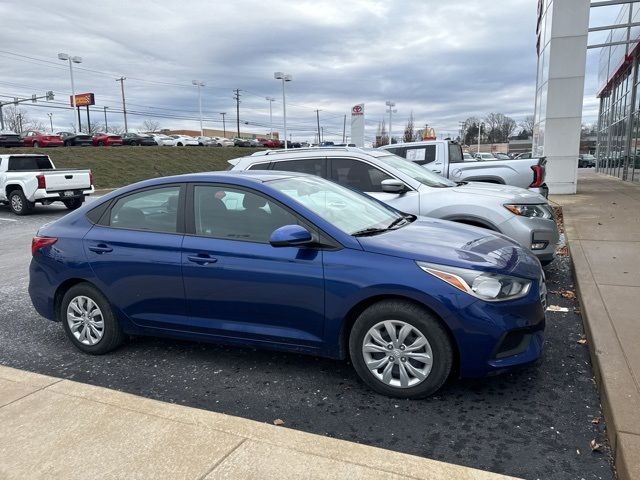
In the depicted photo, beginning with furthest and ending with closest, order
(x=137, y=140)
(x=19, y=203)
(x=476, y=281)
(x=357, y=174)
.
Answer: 1. (x=137, y=140)
2. (x=19, y=203)
3. (x=357, y=174)
4. (x=476, y=281)

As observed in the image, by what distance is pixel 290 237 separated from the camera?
11.7ft

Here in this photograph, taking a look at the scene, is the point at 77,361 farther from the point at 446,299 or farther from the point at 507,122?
the point at 507,122

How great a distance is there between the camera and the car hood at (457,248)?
3471mm

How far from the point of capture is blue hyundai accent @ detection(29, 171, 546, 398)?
3.39 meters

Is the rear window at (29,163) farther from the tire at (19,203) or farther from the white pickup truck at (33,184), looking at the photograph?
the tire at (19,203)

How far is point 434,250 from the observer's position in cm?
356

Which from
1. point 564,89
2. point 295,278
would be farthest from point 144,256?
point 564,89

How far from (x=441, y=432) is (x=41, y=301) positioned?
3.70 m

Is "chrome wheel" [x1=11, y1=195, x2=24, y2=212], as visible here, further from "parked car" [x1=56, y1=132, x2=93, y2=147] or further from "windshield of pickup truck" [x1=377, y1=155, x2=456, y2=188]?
"parked car" [x1=56, y1=132, x2=93, y2=147]

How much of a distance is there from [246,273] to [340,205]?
1.05 metres

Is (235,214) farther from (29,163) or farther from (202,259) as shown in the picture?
(29,163)

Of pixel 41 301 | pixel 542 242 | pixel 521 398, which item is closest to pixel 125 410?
pixel 41 301

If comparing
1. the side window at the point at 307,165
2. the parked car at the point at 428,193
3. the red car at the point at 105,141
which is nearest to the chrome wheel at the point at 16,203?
the parked car at the point at 428,193

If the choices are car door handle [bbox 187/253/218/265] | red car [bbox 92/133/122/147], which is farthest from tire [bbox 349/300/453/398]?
red car [bbox 92/133/122/147]
